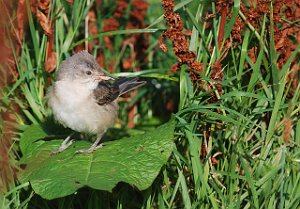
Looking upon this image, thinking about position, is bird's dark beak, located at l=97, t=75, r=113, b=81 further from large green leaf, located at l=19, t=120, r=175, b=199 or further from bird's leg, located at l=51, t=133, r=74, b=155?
large green leaf, located at l=19, t=120, r=175, b=199

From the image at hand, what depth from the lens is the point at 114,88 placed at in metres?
5.13

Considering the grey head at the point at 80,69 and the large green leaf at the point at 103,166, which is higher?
the grey head at the point at 80,69

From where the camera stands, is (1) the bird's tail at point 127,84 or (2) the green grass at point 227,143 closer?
(2) the green grass at point 227,143

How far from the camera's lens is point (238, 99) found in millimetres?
4125

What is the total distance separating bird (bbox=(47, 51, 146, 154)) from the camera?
466 cm

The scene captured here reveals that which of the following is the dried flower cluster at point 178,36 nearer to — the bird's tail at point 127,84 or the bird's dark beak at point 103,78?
the bird's dark beak at point 103,78

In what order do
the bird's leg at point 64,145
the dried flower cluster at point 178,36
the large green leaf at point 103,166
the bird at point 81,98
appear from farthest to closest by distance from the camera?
the bird at point 81,98, the bird's leg at point 64,145, the dried flower cluster at point 178,36, the large green leaf at point 103,166

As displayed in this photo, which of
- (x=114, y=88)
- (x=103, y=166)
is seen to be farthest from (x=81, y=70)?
(x=103, y=166)

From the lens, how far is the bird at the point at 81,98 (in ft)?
15.3

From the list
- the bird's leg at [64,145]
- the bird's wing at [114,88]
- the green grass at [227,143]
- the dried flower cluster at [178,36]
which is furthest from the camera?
the bird's wing at [114,88]

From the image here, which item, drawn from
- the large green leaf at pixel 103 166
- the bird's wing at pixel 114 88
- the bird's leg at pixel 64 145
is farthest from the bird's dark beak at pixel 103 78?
the large green leaf at pixel 103 166

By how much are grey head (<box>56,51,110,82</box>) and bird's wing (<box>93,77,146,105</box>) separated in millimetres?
141

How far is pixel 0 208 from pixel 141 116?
2.19 metres

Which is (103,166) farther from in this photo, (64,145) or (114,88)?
(114,88)
